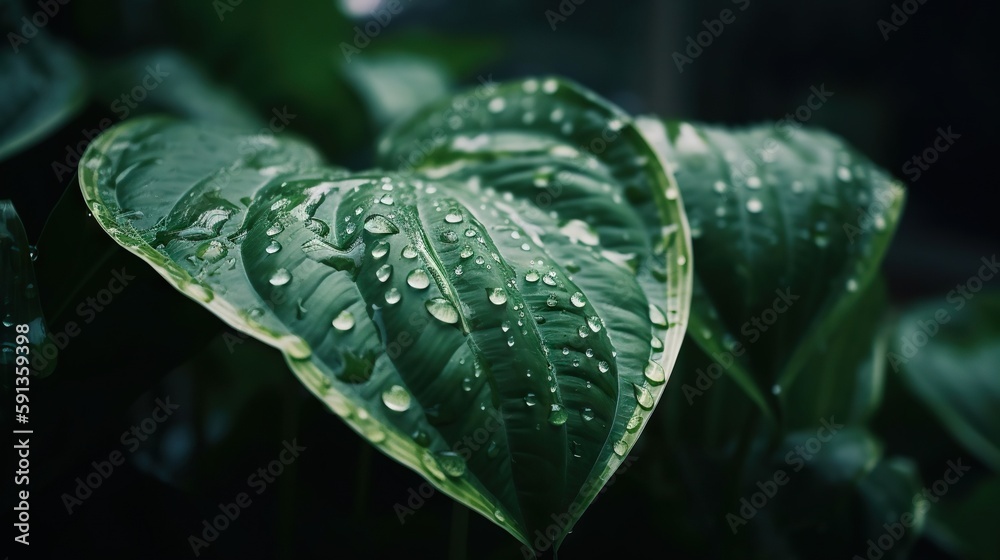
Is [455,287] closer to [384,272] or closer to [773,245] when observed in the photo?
[384,272]

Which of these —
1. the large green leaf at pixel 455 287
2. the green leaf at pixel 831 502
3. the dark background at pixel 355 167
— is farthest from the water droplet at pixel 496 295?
the green leaf at pixel 831 502

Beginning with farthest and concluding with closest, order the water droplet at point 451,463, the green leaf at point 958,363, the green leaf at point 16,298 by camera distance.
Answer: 1. the green leaf at point 958,363
2. the green leaf at point 16,298
3. the water droplet at point 451,463

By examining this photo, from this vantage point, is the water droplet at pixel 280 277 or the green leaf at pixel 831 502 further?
the green leaf at pixel 831 502

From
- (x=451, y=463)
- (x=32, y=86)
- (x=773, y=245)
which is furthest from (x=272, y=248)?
(x=32, y=86)

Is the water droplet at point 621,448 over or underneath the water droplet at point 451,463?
over

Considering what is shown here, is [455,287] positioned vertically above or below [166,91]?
above

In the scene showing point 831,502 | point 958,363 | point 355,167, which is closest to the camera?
point 831,502

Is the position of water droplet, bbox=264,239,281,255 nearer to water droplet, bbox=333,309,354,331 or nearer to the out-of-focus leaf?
water droplet, bbox=333,309,354,331

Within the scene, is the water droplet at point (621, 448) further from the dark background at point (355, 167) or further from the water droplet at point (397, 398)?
the dark background at point (355, 167)
